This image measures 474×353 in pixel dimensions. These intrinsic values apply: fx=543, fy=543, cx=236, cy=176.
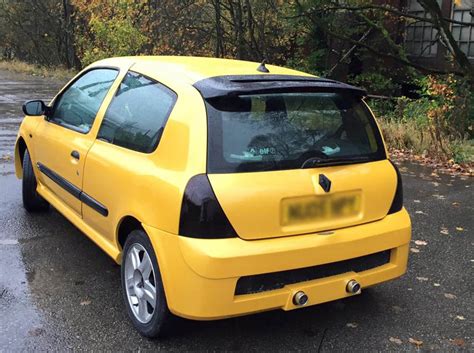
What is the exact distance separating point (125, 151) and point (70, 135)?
3.27 feet

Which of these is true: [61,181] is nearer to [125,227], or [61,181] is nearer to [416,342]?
[125,227]

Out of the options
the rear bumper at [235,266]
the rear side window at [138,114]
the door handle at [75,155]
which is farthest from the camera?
the door handle at [75,155]

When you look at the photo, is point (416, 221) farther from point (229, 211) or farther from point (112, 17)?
point (112, 17)

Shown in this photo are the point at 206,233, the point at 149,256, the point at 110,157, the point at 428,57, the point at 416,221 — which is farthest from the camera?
the point at 428,57

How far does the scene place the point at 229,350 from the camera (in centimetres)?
317

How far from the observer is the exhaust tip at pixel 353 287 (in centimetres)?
318

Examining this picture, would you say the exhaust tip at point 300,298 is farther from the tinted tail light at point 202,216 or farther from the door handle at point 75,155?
the door handle at point 75,155

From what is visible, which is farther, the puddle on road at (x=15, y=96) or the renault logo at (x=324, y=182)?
the puddle on road at (x=15, y=96)

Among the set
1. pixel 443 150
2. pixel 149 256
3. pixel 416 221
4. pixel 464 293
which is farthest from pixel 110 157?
pixel 443 150

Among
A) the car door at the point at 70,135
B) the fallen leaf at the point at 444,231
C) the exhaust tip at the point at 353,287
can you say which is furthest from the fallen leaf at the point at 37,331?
the fallen leaf at the point at 444,231

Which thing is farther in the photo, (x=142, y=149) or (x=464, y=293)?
(x=464, y=293)

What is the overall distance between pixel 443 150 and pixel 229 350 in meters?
6.55

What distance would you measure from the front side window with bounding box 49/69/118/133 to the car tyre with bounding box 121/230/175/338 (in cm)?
121

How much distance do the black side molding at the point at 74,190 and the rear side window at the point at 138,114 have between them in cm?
45
